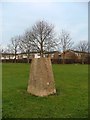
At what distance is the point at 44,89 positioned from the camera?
10953mm

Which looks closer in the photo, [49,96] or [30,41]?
[49,96]

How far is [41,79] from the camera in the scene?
36.1 ft

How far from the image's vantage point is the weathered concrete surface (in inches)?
432

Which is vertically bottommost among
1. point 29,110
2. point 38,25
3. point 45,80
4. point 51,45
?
point 29,110

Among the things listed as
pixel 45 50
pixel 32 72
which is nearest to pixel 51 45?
pixel 45 50

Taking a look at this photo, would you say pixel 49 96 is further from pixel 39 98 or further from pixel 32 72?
pixel 32 72

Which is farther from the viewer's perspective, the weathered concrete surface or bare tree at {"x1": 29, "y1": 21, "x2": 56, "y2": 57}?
bare tree at {"x1": 29, "y1": 21, "x2": 56, "y2": 57}

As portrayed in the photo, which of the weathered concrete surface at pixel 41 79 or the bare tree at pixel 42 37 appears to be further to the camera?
the bare tree at pixel 42 37

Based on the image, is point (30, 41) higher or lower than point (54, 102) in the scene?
higher

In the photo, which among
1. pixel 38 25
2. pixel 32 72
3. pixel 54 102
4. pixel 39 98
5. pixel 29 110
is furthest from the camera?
pixel 38 25

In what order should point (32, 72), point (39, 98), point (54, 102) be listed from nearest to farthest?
1. point (54, 102)
2. point (39, 98)
3. point (32, 72)

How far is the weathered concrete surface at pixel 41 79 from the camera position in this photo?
10969 mm

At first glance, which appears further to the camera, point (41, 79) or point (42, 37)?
point (42, 37)

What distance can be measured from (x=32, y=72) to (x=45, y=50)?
54.9 metres
